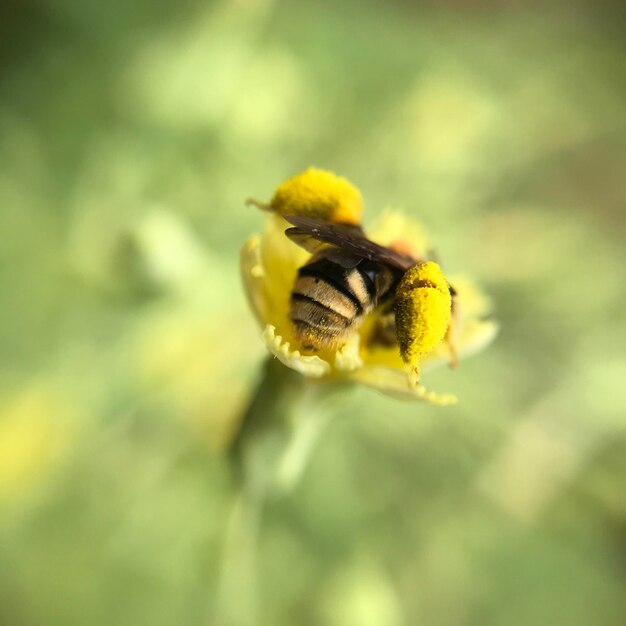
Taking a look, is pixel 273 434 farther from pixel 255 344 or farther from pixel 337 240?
pixel 255 344

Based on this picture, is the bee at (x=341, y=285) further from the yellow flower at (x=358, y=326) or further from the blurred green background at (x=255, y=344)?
the blurred green background at (x=255, y=344)

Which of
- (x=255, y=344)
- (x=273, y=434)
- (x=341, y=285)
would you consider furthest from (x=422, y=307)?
(x=255, y=344)

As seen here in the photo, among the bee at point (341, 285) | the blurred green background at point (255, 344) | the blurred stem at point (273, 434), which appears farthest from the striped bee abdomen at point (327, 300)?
the blurred green background at point (255, 344)

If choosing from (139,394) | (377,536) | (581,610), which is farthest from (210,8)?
(581,610)

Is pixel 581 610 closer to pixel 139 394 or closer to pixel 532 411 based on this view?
pixel 532 411

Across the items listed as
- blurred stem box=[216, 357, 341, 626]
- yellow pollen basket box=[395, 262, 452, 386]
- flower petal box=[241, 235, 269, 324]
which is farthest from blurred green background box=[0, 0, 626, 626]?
yellow pollen basket box=[395, 262, 452, 386]

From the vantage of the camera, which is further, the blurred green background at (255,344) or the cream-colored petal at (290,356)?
the blurred green background at (255,344)
